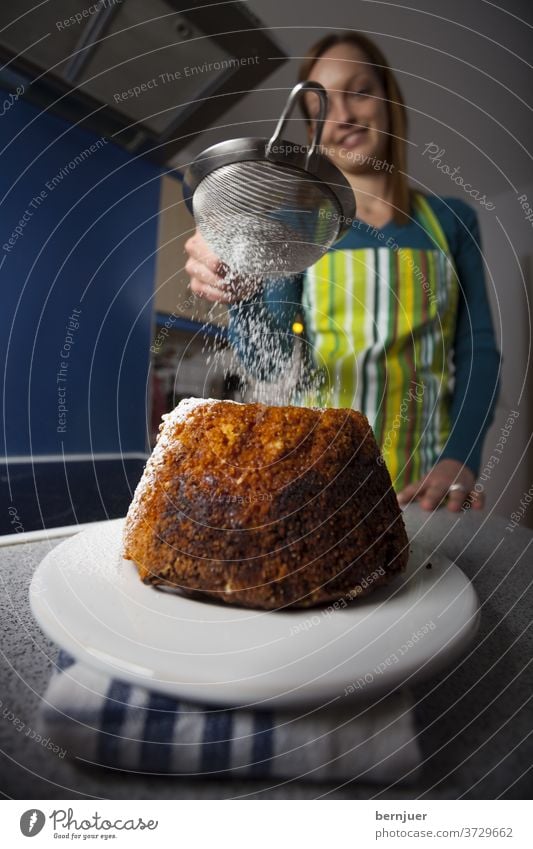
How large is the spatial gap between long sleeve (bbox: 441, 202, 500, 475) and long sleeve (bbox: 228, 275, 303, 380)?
25 cm

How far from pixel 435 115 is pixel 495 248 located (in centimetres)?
34

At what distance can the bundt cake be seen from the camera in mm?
271

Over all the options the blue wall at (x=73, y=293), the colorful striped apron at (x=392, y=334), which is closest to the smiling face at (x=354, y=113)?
the colorful striped apron at (x=392, y=334)

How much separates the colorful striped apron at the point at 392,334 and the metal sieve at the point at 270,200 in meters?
0.31

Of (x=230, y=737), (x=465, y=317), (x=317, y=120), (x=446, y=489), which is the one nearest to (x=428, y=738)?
(x=230, y=737)

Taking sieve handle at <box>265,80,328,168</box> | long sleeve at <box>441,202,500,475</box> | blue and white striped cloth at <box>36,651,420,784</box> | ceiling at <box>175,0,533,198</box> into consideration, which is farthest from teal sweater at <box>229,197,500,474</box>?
blue and white striped cloth at <box>36,651,420,784</box>

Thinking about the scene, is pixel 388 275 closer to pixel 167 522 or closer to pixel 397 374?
pixel 397 374

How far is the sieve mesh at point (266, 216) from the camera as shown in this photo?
0.34 metres

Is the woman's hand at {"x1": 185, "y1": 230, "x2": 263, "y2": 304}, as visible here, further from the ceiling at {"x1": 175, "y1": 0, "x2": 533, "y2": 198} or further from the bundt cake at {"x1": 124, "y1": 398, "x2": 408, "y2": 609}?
the bundt cake at {"x1": 124, "y1": 398, "x2": 408, "y2": 609}

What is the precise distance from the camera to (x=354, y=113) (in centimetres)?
61

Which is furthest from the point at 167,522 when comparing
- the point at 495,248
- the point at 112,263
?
the point at 112,263

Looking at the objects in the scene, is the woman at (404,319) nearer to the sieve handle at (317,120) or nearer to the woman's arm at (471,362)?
the woman's arm at (471,362)

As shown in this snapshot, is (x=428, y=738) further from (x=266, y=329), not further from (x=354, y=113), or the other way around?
(x=354, y=113)

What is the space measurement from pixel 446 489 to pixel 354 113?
0.48 m
